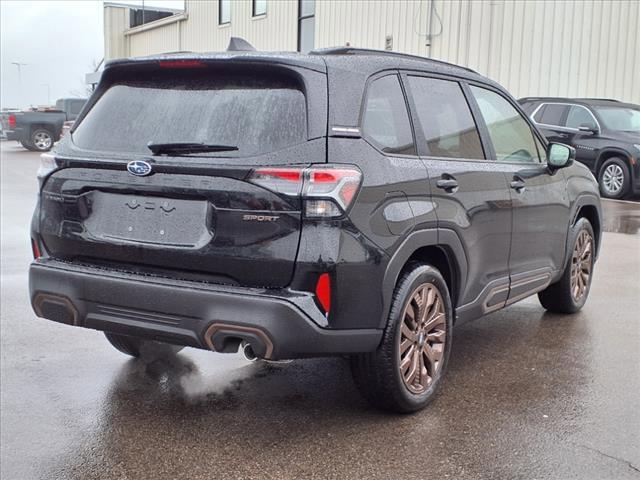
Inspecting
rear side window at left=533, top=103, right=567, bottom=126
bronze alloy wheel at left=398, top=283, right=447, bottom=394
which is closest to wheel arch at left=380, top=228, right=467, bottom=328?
bronze alloy wheel at left=398, top=283, right=447, bottom=394

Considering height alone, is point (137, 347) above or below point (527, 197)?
below

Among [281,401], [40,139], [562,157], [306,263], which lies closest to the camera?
[306,263]

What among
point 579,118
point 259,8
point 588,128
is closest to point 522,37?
point 579,118

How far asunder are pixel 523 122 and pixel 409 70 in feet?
4.87

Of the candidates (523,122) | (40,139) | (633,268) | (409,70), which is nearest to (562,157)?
(523,122)

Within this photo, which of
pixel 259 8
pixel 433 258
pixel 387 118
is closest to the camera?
pixel 387 118

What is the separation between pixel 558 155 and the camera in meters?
5.34

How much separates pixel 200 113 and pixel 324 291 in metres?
1.00

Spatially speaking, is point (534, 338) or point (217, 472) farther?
point (534, 338)

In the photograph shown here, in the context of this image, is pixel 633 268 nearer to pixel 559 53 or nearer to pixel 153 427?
pixel 153 427

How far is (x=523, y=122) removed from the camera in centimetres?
545

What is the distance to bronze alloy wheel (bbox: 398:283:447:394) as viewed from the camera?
3.98 meters

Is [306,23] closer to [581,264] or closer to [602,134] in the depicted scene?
[602,134]

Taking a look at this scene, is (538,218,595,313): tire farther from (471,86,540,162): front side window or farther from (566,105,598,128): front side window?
(566,105,598,128): front side window
